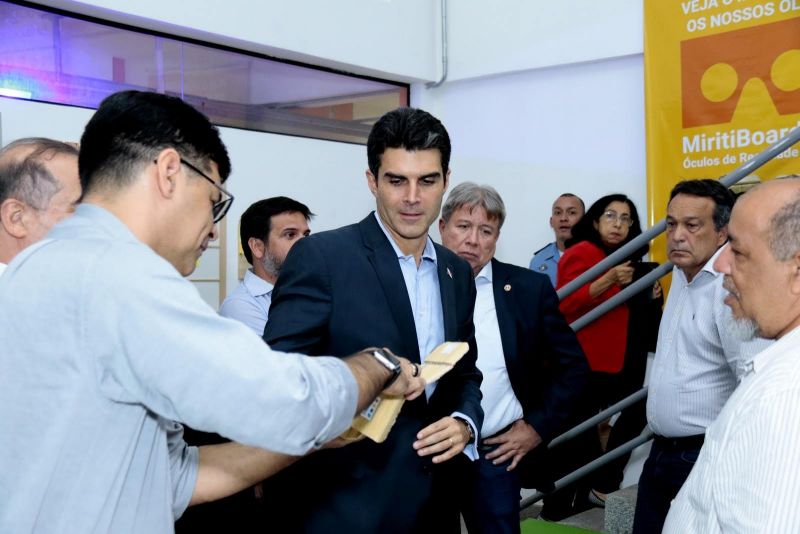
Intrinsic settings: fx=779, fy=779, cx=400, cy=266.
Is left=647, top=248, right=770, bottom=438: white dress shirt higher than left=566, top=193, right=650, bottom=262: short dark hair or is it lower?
lower

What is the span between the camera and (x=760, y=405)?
1.36 m

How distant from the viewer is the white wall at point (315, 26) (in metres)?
4.94

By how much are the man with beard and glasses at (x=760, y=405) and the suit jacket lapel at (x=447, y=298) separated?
0.68m

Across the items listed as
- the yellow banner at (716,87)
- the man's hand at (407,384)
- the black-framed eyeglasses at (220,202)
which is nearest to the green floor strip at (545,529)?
the yellow banner at (716,87)

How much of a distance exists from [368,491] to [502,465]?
40.6 inches

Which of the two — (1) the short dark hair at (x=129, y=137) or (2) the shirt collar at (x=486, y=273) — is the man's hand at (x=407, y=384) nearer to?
(1) the short dark hair at (x=129, y=137)

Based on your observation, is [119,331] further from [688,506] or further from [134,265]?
[688,506]

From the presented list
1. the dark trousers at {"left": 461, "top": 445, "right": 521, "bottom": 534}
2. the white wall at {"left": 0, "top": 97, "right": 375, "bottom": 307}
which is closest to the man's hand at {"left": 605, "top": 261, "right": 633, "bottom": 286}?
the dark trousers at {"left": 461, "top": 445, "right": 521, "bottom": 534}

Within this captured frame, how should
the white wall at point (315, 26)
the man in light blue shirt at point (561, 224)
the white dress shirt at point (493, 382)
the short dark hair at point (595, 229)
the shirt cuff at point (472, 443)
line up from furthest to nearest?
the man in light blue shirt at point (561, 224) < the short dark hair at point (595, 229) < the white wall at point (315, 26) < the white dress shirt at point (493, 382) < the shirt cuff at point (472, 443)

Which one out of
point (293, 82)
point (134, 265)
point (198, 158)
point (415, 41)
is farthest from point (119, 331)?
point (415, 41)

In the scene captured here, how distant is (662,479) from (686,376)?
0.40 m

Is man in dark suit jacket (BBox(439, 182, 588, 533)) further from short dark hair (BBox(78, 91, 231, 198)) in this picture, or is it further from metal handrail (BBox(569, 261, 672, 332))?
short dark hair (BBox(78, 91, 231, 198))

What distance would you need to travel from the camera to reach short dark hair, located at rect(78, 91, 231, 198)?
123 cm

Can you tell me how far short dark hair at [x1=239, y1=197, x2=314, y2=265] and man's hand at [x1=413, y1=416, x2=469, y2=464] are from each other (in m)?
2.35
